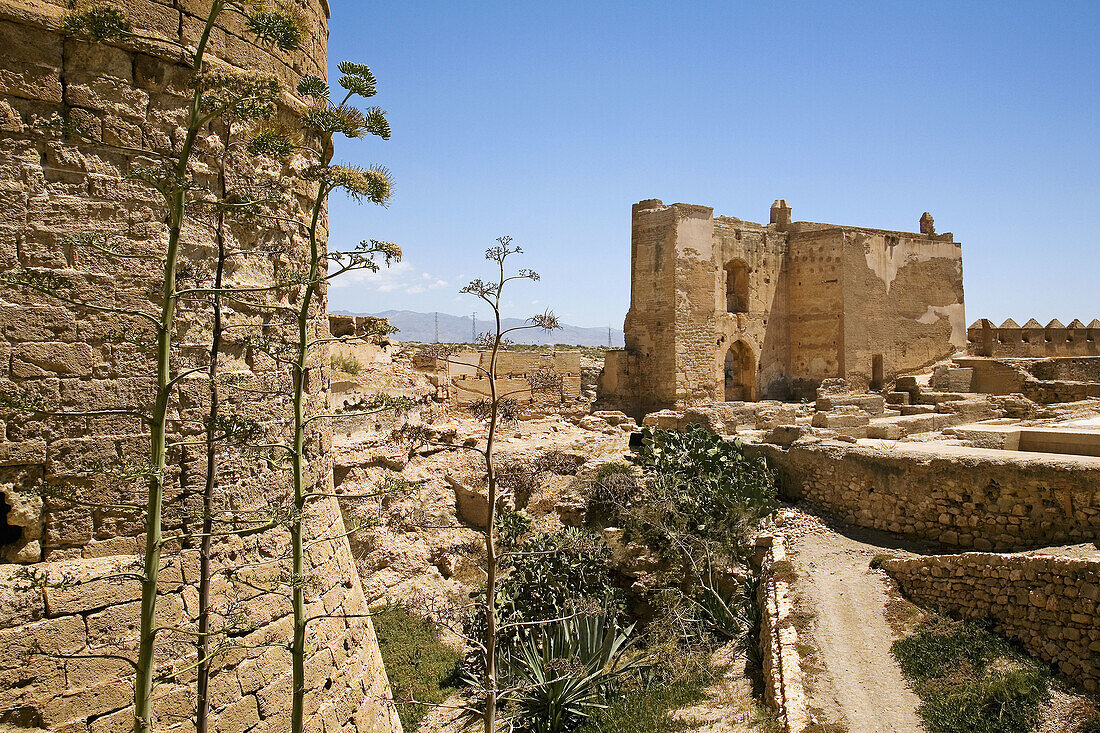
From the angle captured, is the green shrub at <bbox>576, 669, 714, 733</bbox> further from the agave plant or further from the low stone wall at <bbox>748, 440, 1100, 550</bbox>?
the low stone wall at <bbox>748, 440, 1100, 550</bbox>

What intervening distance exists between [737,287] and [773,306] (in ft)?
4.41

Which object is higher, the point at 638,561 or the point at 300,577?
the point at 300,577

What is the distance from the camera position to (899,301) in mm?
20672

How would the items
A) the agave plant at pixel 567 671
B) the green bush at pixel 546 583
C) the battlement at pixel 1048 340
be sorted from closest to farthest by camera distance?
1. the agave plant at pixel 567 671
2. the green bush at pixel 546 583
3. the battlement at pixel 1048 340

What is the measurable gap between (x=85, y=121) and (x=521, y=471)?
32.3 ft

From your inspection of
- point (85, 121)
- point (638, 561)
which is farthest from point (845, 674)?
point (85, 121)

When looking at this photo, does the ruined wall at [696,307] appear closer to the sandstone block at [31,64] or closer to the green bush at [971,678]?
the green bush at [971,678]

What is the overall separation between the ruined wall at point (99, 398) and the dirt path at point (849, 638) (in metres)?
4.89

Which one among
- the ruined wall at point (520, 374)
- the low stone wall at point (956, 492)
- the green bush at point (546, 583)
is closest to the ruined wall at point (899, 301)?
the ruined wall at point (520, 374)

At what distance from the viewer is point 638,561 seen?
33.8ft

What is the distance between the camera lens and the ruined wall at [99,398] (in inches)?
116

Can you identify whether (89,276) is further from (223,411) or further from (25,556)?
(25,556)

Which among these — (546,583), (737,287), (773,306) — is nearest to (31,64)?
(546,583)

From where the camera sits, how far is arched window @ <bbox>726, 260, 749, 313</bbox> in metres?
19.5
